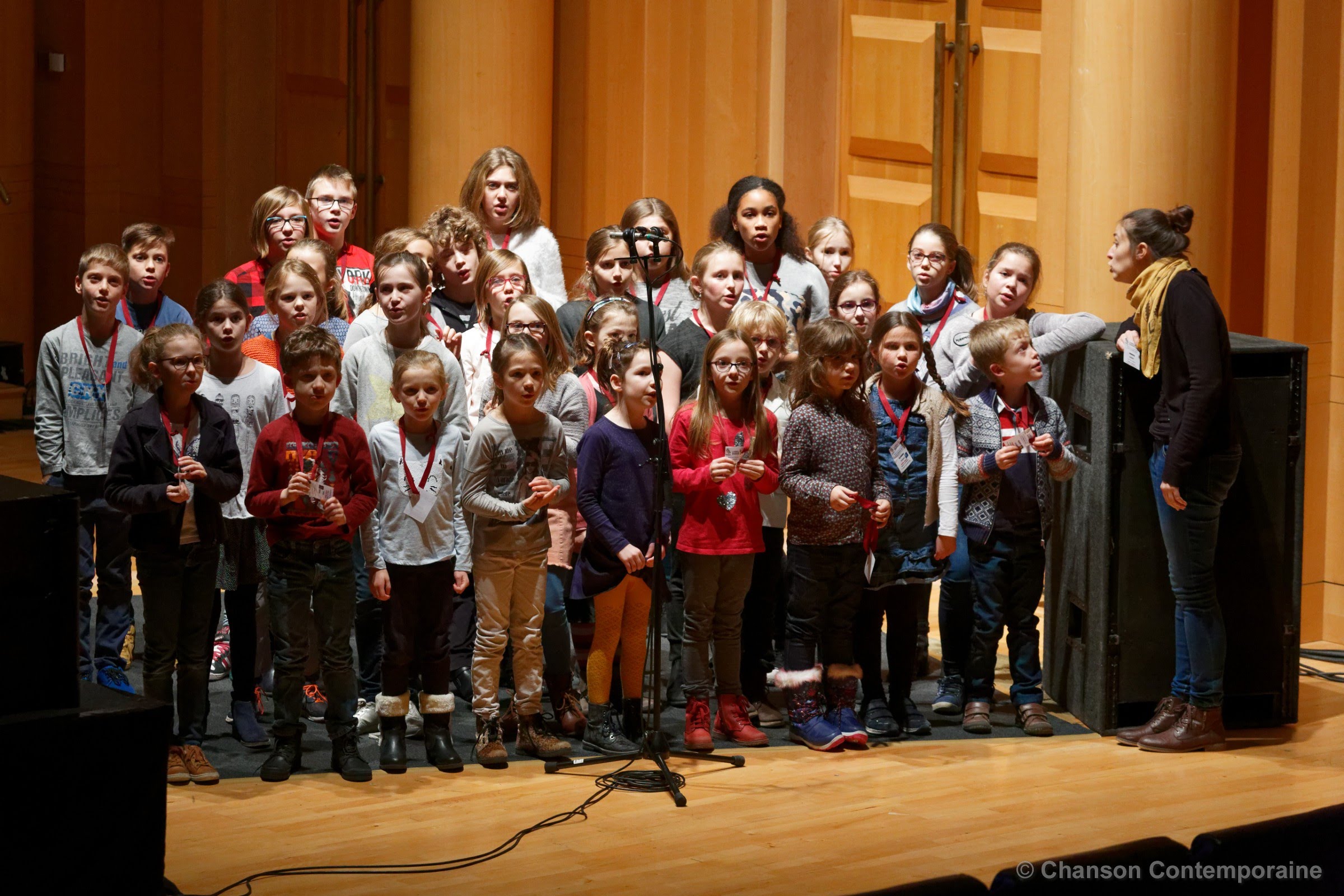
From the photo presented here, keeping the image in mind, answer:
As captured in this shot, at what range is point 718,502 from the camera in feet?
15.6

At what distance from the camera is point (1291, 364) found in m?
5.01

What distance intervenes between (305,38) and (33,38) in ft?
6.16

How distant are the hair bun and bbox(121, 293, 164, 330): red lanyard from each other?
306 centimetres

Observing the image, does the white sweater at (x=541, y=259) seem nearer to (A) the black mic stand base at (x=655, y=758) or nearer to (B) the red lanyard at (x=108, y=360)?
(B) the red lanyard at (x=108, y=360)

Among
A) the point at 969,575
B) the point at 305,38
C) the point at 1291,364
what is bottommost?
the point at 969,575

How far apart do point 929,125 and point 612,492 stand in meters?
3.76

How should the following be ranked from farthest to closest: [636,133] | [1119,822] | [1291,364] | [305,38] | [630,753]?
[305,38], [636,133], [1291,364], [630,753], [1119,822]

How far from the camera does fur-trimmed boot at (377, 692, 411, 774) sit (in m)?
4.55

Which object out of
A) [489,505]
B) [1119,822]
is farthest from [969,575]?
[489,505]

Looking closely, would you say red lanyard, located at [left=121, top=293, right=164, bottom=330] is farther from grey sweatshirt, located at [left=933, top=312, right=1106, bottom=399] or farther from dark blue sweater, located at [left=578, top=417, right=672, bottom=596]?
grey sweatshirt, located at [left=933, top=312, right=1106, bottom=399]

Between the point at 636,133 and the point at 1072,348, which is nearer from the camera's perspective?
the point at 1072,348

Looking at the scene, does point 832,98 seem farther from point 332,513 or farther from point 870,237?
point 332,513

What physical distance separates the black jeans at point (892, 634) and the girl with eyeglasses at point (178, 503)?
72.7 inches

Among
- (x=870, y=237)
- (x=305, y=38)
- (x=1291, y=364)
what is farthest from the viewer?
(x=305, y=38)
